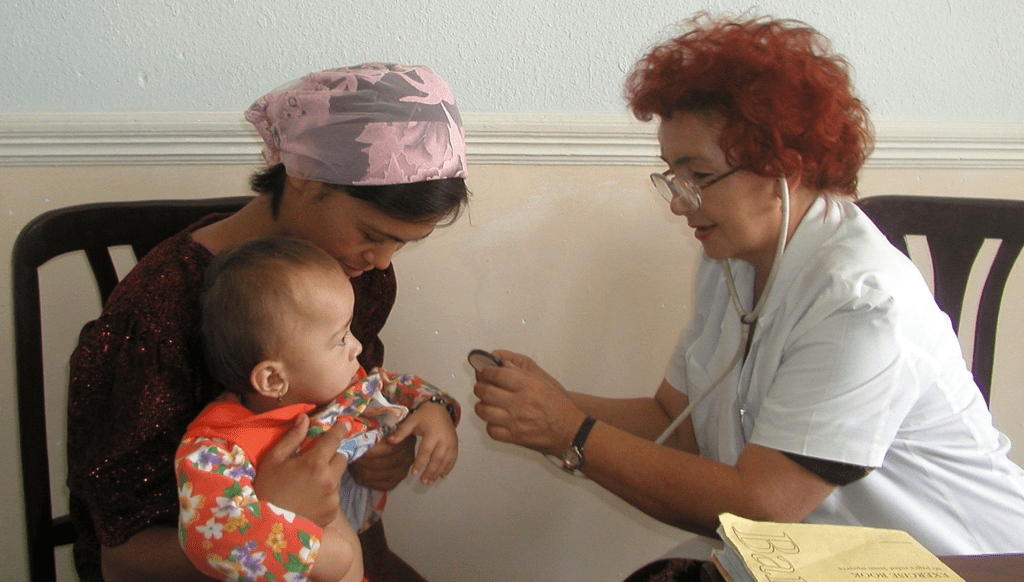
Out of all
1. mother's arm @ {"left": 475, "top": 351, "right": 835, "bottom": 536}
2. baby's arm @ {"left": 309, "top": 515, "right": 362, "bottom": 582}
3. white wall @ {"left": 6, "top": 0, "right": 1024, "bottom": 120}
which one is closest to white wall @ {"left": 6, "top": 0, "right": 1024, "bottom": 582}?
white wall @ {"left": 6, "top": 0, "right": 1024, "bottom": 120}

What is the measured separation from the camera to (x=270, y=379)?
Result: 3.22ft

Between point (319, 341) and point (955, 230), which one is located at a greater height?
point (955, 230)

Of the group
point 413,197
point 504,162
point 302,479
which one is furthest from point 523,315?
point 302,479

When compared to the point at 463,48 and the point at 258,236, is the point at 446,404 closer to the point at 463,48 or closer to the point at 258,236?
the point at 258,236

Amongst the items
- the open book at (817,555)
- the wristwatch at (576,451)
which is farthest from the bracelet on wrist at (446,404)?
the open book at (817,555)

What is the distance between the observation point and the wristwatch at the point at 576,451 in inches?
47.0

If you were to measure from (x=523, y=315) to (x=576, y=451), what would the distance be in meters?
0.55

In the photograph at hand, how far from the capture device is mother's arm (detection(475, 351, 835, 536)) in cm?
103

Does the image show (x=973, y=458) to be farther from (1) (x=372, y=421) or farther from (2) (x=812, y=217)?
(1) (x=372, y=421)

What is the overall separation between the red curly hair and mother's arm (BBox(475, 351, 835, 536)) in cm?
47

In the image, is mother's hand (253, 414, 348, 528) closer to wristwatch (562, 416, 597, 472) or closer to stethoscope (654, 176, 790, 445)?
wristwatch (562, 416, 597, 472)

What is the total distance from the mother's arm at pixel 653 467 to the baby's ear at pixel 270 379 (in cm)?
38

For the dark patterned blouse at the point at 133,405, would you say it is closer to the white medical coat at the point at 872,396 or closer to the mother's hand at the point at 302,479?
the mother's hand at the point at 302,479

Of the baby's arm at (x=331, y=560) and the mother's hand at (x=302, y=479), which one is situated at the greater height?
the mother's hand at (x=302, y=479)
